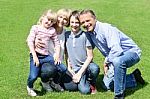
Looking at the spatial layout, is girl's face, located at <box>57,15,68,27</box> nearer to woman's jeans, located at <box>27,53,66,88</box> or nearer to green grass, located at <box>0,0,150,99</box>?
woman's jeans, located at <box>27,53,66,88</box>

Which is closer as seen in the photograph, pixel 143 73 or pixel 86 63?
pixel 86 63

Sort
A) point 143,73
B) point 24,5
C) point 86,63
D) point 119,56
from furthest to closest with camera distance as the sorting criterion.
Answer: point 24,5
point 143,73
point 86,63
point 119,56

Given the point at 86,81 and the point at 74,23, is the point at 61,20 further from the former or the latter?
the point at 86,81

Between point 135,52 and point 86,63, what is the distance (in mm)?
814

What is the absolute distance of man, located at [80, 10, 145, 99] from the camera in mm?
6164

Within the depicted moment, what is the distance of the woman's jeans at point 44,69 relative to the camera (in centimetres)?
637

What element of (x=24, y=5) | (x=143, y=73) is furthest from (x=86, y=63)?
(x=24, y=5)

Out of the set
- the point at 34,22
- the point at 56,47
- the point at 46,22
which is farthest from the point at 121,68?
the point at 34,22

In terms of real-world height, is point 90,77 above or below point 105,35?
below

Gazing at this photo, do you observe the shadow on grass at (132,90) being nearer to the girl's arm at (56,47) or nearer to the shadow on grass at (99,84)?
the shadow on grass at (99,84)

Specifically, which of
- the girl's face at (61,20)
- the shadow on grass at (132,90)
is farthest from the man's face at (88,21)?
the shadow on grass at (132,90)

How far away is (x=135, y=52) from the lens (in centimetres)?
648

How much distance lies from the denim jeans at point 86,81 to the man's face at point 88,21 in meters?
0.68

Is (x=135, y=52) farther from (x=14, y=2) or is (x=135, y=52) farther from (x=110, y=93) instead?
(x=14, y=2)
